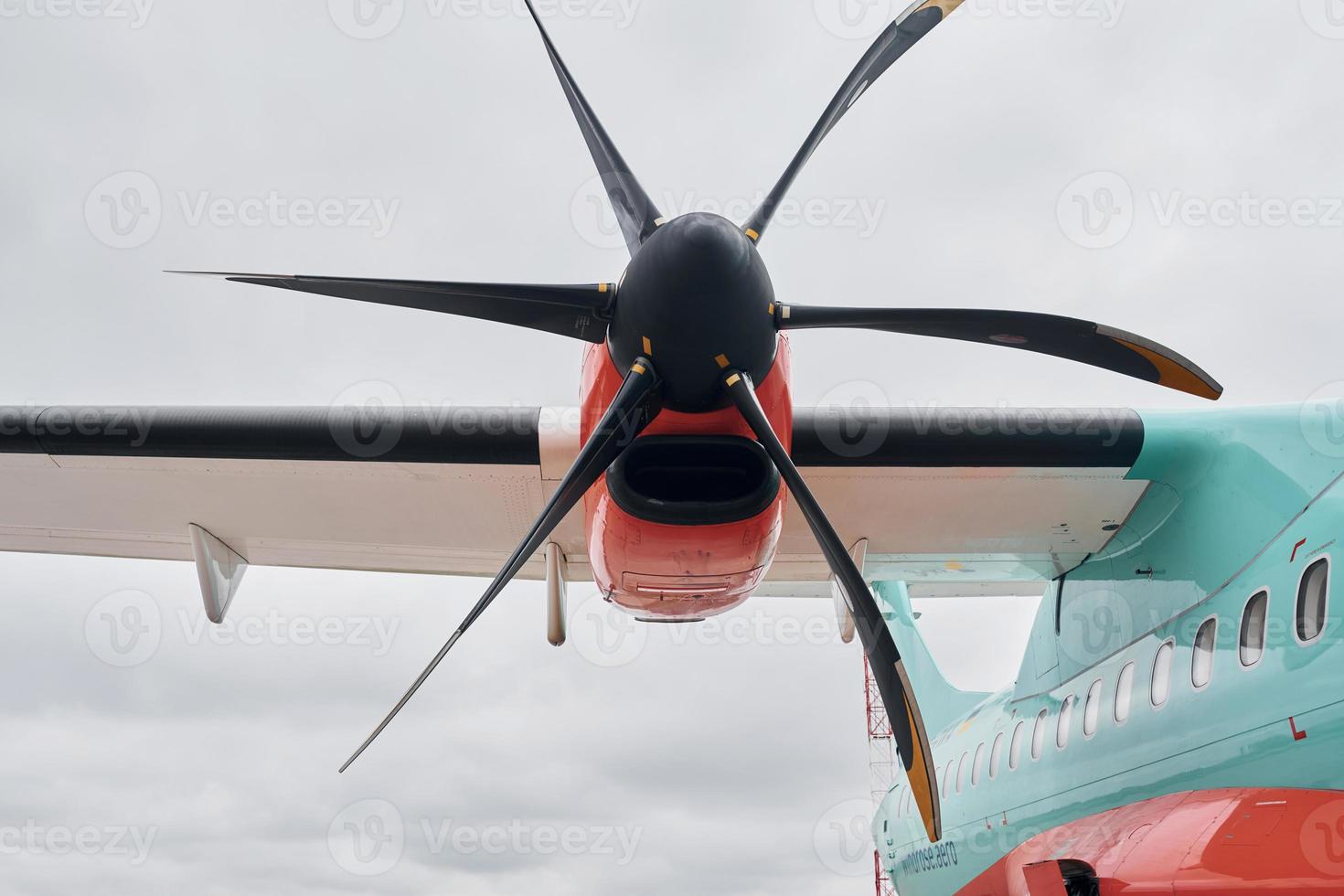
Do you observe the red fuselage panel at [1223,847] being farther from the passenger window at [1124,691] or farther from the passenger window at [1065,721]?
the passenger window at [1065,721]

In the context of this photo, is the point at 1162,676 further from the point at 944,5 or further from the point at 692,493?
the point at 944,5

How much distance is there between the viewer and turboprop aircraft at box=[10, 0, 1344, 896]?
14.8 feet

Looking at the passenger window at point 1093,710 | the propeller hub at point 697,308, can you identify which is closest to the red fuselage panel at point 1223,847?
the passenger window at point 1093,710

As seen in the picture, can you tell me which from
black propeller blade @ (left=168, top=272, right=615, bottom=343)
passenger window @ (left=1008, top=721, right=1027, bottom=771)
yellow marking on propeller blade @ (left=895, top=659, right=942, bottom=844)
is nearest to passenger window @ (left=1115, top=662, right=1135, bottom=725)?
passenger window @ (left=1008, top=721, right=1027, bottom=771)

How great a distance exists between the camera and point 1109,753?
611cm

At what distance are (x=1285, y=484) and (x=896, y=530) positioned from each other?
2645 mm

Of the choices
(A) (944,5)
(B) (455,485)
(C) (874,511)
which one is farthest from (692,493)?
(A) (944,5)

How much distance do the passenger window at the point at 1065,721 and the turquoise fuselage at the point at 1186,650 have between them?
1.7 inches

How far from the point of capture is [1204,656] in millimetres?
5391

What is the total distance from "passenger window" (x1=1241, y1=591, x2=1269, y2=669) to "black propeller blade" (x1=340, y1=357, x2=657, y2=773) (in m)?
3.36

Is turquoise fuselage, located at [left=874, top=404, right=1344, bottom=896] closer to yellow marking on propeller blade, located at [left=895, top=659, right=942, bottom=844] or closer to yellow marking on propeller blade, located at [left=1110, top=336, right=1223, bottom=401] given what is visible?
yellow marking on propeller blade, located at [left=1110, top=336, right=1223, bottom=401]

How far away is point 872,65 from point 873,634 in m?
3.15

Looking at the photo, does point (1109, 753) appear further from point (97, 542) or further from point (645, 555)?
point (97, 542)

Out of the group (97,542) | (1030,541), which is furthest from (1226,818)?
(97,542)
